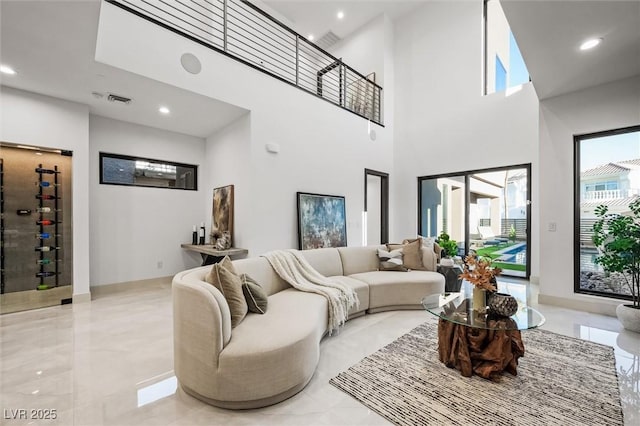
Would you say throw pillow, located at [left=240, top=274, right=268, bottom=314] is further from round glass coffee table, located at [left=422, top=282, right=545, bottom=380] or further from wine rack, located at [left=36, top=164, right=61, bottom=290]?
wine rack, located at [left=36, top=164, right=61, bottom=290]

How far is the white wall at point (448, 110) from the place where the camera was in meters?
5.25

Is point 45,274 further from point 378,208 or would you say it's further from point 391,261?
point 378,208

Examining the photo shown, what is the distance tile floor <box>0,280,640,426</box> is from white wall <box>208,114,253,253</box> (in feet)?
5.17

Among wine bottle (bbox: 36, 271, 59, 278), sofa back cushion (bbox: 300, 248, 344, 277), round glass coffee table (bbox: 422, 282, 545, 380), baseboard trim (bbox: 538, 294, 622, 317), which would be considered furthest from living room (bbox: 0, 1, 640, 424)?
sofa back cushion (bbox: 300, 248, 344, 277)

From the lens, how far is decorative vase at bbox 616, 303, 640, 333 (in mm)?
2953

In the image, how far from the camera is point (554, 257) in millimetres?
3877

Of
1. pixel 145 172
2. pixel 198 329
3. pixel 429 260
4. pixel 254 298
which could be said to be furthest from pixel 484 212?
pixel 145 172

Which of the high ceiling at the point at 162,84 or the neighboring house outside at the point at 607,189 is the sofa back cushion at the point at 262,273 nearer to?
the high ceiling at the point at 162,84

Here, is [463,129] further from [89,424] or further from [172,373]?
[89,424]

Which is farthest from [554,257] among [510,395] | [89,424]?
[89,424]

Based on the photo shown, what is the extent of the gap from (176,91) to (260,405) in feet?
12.0

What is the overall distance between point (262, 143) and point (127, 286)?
3290mm

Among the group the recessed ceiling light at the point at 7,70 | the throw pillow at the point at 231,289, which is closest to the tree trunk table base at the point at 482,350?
the throw pillow at the point at 231,289

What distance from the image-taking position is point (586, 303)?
3613mm
